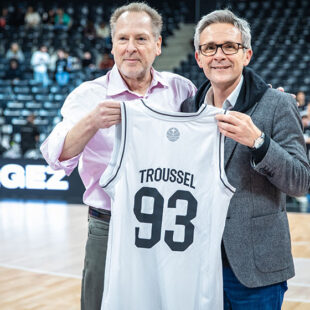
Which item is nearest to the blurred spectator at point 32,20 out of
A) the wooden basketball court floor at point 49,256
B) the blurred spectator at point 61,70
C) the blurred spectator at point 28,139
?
the blurred spectator at point 61,70

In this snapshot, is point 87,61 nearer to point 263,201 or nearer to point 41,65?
point 41,65

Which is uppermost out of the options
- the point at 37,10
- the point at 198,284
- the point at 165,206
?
the point at 37,10

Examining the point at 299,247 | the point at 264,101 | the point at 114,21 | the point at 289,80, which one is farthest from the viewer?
the point at 289,80

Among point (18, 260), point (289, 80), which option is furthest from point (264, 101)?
point (289, 80)

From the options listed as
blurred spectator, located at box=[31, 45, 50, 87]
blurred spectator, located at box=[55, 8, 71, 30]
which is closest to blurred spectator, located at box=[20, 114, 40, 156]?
blurred spectator, located at box=[31, 45, 50, 87]

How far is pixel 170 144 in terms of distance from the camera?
2.05 metres

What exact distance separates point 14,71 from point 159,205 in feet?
39.0

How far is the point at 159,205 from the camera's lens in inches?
80.5

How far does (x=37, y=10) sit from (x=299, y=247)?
12.7 meters

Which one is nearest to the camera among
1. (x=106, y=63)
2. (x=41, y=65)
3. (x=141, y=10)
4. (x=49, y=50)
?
(x=141, y=10)

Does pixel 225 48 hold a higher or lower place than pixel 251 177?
higher

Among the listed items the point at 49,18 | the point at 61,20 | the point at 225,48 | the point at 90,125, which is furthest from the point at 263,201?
the point at 49,18

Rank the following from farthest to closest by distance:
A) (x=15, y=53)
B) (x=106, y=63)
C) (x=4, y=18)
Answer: (x=4, y=18) → (x=15, y=53) → (x=106, y=63)

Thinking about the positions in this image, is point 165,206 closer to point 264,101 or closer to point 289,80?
point 264,101
